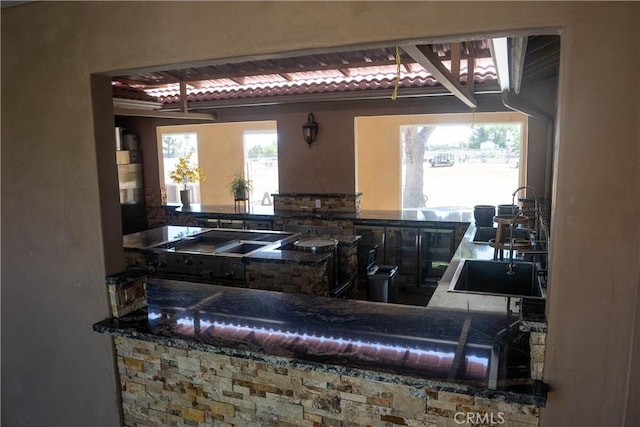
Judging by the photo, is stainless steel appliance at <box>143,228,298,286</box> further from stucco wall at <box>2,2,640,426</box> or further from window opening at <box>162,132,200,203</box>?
window opening at <box>162,132,200,203</box>

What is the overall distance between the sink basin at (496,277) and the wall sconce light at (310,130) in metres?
3.66

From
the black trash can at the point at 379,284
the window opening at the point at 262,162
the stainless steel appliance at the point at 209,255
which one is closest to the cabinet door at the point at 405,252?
the black trash can at the point at 379,284

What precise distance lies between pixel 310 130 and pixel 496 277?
3884mm

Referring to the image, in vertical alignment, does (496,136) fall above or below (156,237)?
above

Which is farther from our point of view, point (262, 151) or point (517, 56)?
point (262, 151)

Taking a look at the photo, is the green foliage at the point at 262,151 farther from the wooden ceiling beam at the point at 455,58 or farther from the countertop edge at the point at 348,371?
the countertop edge at the point at 348,371

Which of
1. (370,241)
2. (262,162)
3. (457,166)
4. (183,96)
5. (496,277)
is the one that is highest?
(183,96)

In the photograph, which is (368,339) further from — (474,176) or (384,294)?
(474,176)

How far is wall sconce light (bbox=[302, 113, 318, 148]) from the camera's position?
261 inches

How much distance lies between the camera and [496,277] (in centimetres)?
347

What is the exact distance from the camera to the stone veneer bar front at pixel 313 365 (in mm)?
1684

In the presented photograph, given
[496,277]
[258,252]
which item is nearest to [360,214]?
[258,252]

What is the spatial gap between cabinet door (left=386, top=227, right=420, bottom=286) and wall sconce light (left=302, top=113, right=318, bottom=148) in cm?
182

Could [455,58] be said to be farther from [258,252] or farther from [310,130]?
[310,130]
